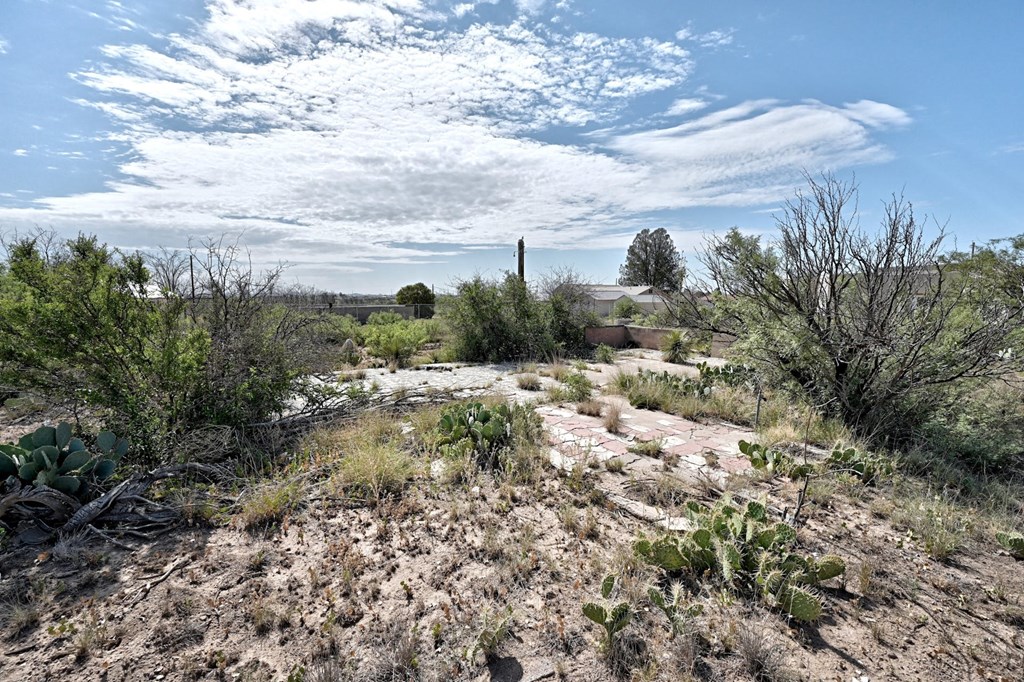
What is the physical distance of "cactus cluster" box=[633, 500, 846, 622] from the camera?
→ 8.04 ft

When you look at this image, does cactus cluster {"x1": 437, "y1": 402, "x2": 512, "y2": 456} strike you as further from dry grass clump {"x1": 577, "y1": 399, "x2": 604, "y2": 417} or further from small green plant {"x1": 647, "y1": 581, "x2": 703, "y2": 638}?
small green plant {"x1": 647, "y1": 581, "x2": 703, "y2": 638}

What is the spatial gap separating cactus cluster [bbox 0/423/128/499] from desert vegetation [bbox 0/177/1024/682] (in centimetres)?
2

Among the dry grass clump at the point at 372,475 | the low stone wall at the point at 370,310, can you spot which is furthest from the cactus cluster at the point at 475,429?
the low stone wall at the point at 370,310

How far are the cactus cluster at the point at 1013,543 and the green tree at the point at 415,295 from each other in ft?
75.0

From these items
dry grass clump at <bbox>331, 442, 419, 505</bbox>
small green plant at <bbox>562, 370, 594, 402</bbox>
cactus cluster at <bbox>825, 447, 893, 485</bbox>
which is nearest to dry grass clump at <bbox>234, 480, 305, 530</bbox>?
dry grass clump at <bbox>331, 442, 419, 505</bbox>

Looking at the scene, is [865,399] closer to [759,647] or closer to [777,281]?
[777,281]

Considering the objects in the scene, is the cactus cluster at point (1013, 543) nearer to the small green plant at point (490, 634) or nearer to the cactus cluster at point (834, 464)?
the cactus cluster at point (834, 464)

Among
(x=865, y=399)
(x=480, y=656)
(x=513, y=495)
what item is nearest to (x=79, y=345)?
(x=513, y=495)

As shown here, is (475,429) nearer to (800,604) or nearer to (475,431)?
(475,431)

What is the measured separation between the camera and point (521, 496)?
3.69 metres

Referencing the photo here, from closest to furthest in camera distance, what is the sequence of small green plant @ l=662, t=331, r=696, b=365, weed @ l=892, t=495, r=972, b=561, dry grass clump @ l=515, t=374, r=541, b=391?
1. weed @ l=892, t=495, r=972, b=561
2. dry grass clump @ l=515, t=374, r=541, b=391
3. small green plant @ l=662, t=331, r=696, b=365

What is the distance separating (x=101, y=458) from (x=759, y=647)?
4495mm

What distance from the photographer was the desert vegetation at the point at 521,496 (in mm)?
2189

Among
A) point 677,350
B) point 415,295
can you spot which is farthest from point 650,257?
point 677,350
